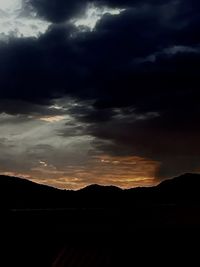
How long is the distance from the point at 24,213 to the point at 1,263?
1.22 meters

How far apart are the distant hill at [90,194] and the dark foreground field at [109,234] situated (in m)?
10.4

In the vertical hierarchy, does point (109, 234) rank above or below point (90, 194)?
below

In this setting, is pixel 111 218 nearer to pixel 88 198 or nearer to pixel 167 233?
pixel 167 233

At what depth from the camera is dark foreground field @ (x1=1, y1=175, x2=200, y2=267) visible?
10023mm

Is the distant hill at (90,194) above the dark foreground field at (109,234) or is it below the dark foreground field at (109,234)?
above

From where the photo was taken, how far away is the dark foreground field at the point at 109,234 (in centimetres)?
1002

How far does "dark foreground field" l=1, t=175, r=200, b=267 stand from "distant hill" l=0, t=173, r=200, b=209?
10357 millimetres

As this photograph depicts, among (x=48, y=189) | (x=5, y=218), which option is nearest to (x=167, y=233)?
(x=5, y=218)

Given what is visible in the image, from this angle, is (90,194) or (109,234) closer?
(109,234)

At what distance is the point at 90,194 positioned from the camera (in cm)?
2670

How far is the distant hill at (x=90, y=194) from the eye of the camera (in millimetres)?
25469

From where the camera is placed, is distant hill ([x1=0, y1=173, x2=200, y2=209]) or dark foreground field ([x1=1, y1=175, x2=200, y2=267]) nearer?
dark foreground field ([x1=1, y1=175, x2=200, y2=267])

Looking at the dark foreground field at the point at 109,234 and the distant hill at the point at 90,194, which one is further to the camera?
the distant hill at the point at 90,194

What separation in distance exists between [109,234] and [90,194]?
16615 mm
